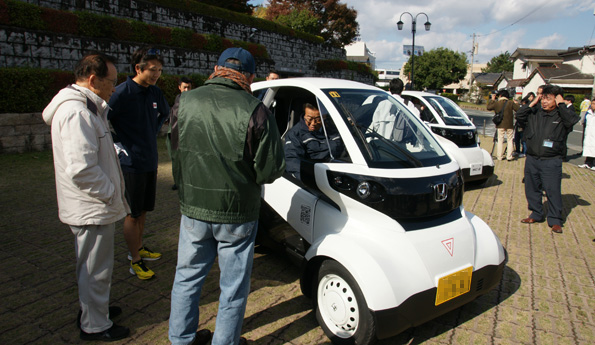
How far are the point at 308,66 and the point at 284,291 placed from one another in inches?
1121

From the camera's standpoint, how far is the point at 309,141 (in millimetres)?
3219

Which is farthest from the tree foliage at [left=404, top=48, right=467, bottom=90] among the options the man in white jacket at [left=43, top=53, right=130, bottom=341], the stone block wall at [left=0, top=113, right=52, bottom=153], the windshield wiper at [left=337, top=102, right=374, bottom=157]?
the man in white jacket at [left=43, top=53, right=130, bottom=341]

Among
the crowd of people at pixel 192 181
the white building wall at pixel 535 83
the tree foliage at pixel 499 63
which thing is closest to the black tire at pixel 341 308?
the crowd of people at pixel 192 181

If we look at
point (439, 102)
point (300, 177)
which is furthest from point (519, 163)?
point (300, 177)

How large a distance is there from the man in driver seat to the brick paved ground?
1257 millimetres

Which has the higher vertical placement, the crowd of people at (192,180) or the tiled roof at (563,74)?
the tiled roof at (563,74)

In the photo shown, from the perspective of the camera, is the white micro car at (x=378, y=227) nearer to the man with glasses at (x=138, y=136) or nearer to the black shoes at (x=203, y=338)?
the black shoes at (x=203, y=338)

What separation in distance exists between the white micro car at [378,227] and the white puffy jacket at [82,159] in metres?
Answer: 1.50

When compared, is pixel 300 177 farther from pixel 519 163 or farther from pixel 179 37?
pixel 179 37

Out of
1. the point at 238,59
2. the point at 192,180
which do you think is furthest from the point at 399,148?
the point at 192,180

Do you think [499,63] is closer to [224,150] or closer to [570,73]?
[570,73]

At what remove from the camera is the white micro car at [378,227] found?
2443 mm

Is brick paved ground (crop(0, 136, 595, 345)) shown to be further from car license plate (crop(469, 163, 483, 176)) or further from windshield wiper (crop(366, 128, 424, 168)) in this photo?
car license plate (crop(469, 163, 483, 176))

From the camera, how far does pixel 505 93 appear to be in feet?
33.4
